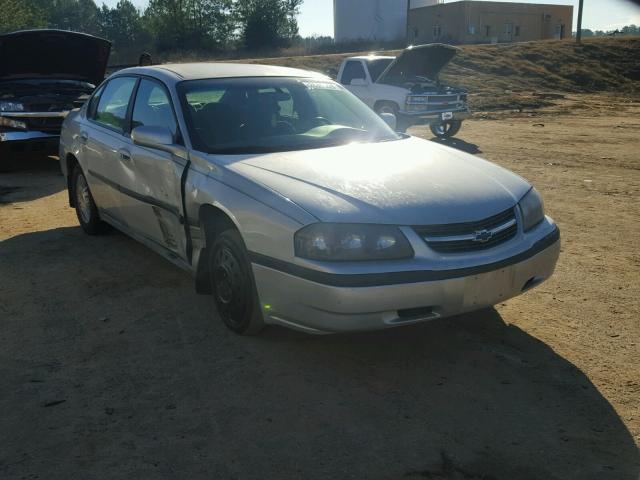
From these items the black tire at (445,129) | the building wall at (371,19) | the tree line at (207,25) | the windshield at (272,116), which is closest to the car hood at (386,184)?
the windshield at (272,116)

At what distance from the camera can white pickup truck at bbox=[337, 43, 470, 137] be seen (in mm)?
14297

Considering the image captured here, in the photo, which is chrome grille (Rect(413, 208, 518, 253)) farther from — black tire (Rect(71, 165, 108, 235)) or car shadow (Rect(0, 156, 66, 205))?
car shadow (Rect(0, 156, 66, 205))

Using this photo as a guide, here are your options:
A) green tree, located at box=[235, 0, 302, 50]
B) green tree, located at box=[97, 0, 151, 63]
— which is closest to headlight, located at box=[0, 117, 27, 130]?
green tree, located at box=[235, 0, 302, 50]

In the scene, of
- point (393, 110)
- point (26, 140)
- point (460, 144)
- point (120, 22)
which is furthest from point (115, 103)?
point (120, 22)

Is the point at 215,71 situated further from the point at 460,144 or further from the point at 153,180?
the point at 460,144

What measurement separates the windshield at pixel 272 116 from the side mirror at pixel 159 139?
0.42 feet

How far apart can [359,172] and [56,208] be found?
16.9 ft

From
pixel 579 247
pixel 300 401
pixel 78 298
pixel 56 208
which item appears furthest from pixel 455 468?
pixel 56 208

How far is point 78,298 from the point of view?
4957 millimetres

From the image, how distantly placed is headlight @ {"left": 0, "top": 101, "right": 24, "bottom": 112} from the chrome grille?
8303mm

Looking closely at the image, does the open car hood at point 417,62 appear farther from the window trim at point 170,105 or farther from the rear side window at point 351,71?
the window trim at point 170,105

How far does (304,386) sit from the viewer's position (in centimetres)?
359

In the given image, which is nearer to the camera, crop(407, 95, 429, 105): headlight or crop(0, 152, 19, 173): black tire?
crop(0, 152, 19, 173): black tire

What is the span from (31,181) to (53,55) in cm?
209
